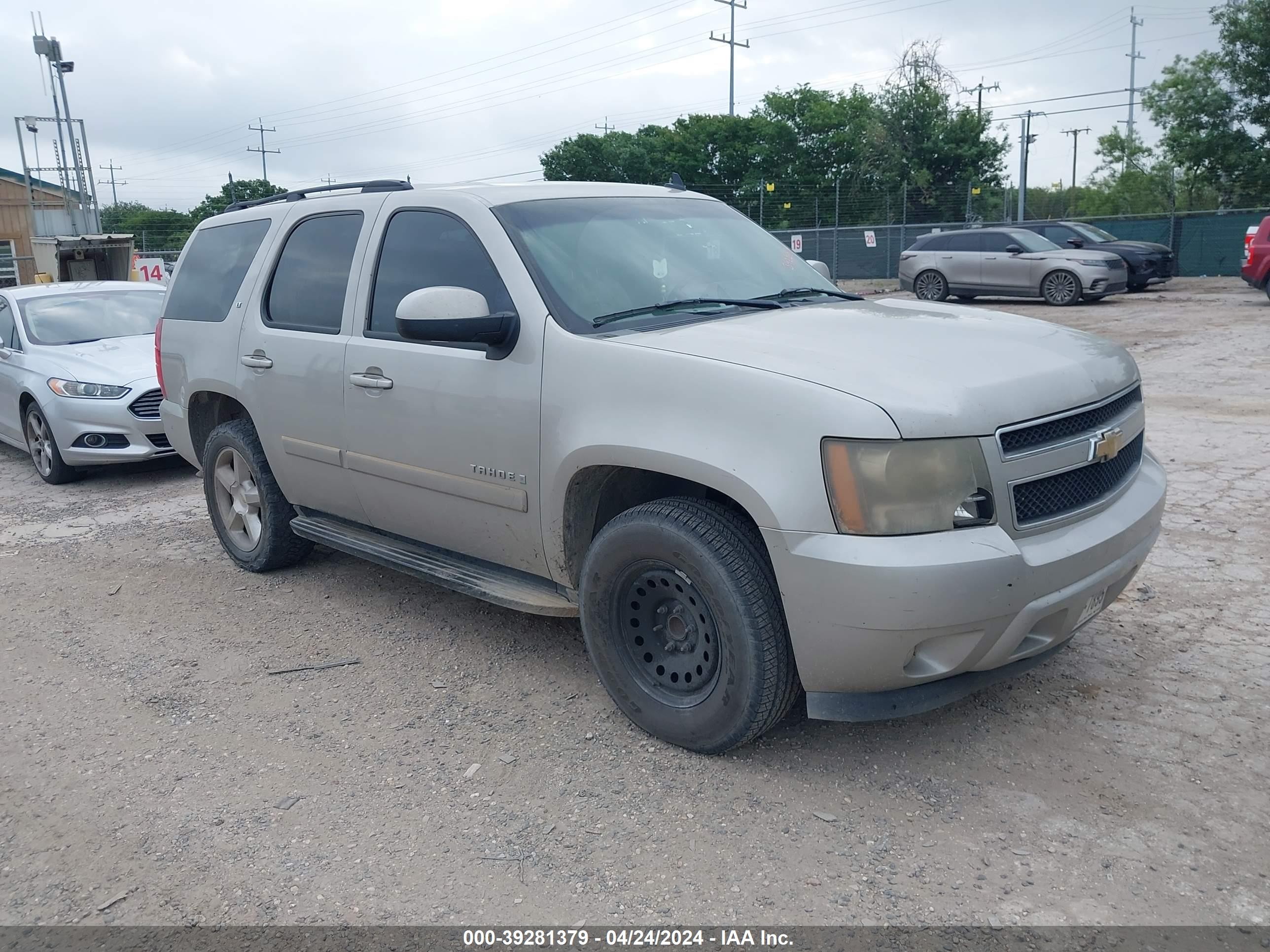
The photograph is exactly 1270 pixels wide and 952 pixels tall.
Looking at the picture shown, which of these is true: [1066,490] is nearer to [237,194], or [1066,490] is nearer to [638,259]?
[638,259]

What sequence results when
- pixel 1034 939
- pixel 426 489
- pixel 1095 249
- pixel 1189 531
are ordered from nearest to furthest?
1. pixel 1034 939
2. pixel 426 489
3. pixel 1189 531
4. pixel 1095 249

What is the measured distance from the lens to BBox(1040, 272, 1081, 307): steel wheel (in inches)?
754

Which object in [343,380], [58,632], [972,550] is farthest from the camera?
[58,632]

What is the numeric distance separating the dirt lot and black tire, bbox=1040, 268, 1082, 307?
1520 cm

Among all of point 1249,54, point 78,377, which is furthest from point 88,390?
point 1249,54

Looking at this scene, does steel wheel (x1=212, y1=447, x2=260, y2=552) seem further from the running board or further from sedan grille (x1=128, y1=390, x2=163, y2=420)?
sedan grille (x1=128, y1=390, x2=163, y2=420)

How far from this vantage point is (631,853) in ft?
9.80

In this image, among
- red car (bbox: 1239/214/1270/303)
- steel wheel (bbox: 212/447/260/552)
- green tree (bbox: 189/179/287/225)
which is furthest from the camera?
green tree (bbox: 189/179/287/225)

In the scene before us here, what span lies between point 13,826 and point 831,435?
2.83 metres

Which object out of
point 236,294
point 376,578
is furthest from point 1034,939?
point 236,294

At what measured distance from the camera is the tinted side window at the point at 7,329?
9.08 metres

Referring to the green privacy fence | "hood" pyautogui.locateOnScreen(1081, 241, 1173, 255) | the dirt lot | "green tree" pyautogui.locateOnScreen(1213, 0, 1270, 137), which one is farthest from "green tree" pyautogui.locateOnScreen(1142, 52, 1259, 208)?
the dirt lot

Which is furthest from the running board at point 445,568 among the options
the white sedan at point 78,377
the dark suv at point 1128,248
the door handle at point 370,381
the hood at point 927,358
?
the dark suv at point 1128,248

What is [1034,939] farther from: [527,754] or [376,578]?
[376,578]
